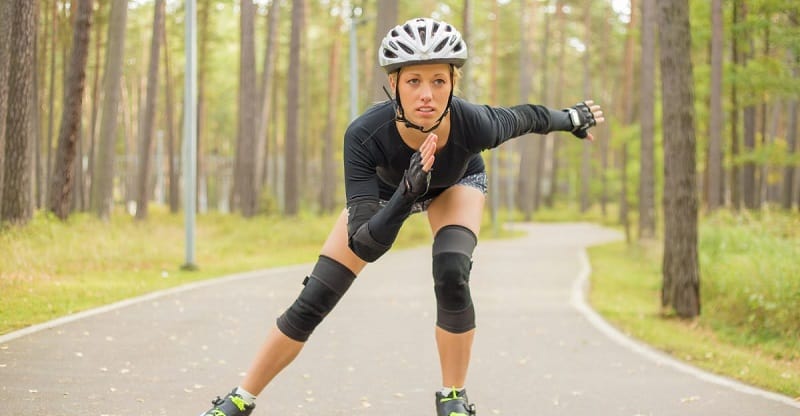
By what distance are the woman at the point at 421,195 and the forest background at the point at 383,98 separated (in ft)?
12.4

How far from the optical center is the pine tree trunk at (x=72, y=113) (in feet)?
71.8

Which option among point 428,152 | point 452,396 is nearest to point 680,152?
point 452,396

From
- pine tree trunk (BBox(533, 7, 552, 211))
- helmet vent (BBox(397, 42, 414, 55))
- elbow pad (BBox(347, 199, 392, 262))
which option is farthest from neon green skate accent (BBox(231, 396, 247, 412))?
pine tree trunk (BBox(533, 7, 552, 211))

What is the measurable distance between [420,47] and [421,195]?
67cm

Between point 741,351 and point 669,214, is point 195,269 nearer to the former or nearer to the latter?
point 669,214

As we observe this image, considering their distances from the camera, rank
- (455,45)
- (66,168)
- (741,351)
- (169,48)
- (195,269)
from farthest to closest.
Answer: (169,48) → (66,168) → (195,269) → (741,351) → (455,45)

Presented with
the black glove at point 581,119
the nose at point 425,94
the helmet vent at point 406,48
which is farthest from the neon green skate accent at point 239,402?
the black glove at point 581,119

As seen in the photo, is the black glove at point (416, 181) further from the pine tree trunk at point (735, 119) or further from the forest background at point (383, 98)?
the pine tree trunk at point (735, 119)

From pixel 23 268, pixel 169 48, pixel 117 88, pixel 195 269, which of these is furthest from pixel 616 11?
pixel 23 268

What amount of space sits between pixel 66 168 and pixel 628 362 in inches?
641

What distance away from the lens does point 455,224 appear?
16.4 feet

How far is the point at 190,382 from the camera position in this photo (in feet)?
24.0

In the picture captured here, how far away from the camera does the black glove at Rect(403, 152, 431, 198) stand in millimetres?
4320

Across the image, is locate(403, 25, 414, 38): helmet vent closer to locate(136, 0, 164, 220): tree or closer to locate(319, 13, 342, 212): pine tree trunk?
locate(136, 0, 164, 220): tree
